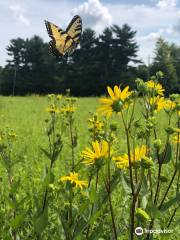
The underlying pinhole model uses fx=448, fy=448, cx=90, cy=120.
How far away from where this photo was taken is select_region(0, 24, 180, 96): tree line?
31.0 m

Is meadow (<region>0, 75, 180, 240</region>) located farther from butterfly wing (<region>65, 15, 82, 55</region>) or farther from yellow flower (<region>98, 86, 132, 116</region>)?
butterfly wing (<region>65, 15, 82, 55</region>)

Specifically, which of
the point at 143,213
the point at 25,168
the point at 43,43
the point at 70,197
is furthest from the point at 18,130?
the point at 43,43

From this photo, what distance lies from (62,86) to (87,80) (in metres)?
1.88

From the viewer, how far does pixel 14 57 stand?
36.3 m

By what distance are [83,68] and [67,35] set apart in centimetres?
2936

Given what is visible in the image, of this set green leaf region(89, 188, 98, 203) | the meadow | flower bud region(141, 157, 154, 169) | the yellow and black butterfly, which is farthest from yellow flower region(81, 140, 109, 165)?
the yellow and black butterfly

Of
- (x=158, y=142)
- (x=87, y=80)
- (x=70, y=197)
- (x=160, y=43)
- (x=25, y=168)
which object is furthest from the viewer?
(x=160, y=43)

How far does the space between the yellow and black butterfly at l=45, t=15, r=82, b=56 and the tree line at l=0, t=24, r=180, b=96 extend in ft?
89.3

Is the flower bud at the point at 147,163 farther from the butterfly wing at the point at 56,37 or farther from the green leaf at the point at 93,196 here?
the butterfly wing at the point at 56,37

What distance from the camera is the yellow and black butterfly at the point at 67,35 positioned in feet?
8.23

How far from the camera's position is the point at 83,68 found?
31812mm

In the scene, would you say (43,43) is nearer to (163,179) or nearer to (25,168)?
(25,168)

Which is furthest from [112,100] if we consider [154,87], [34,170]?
[34,170]

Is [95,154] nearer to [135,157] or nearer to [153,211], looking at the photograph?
[135,157]
